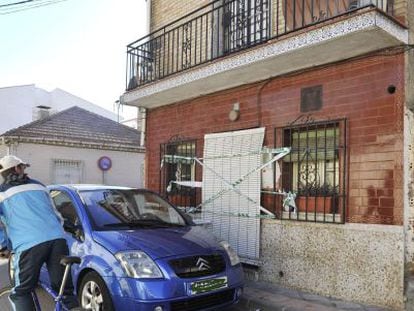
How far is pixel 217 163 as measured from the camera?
810 centimetres

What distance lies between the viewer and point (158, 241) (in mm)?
5027

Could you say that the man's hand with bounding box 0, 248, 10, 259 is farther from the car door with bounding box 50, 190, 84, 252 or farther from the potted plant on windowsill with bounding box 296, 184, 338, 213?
the potted plant on windowsill with bounding box 296, 184, 338, 213

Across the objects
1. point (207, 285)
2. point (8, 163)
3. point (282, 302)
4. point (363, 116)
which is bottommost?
point (282, 302)

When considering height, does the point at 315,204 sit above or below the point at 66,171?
below

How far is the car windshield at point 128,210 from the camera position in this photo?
17.9ft

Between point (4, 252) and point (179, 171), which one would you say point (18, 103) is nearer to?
point (179, 171)

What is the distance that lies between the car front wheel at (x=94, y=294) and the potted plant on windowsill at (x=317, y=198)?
3.20 metres

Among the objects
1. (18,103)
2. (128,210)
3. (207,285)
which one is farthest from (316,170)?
(18,103)

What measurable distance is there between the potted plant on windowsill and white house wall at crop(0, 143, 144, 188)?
13.3m

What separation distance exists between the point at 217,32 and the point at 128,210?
4.34 m

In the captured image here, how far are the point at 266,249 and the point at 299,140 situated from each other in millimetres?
1777

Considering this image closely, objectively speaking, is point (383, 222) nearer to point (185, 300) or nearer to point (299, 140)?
point (299, 140)

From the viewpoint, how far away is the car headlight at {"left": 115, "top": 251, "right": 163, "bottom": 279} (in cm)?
457

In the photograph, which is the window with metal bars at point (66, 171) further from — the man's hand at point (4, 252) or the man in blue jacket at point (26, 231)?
the man in blue jacket at point (26, 231)
